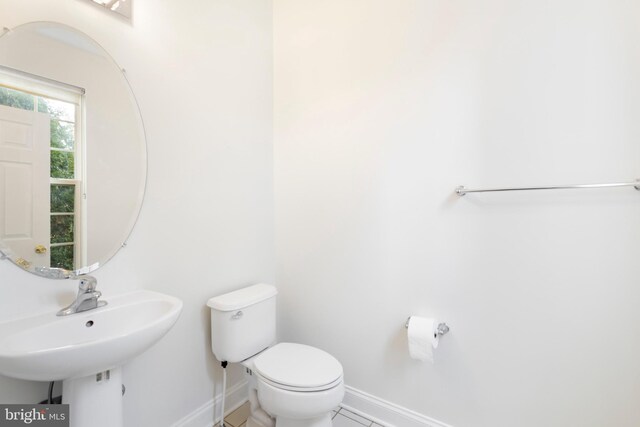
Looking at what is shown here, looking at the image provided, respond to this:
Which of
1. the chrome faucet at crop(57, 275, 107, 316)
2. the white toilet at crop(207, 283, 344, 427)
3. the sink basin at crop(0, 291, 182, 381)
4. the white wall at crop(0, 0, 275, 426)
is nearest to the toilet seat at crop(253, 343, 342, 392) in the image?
the white toilet at crop(207, 283, 344, 427)

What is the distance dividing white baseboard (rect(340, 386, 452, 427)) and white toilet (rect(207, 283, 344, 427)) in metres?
0.35

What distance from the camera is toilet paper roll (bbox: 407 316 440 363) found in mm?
1368

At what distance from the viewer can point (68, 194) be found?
3.74 feet

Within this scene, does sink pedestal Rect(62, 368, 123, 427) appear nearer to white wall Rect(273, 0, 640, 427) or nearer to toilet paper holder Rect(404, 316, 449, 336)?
white wall Rect(273, 0, 640, 427)

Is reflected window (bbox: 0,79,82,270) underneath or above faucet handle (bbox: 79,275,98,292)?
above

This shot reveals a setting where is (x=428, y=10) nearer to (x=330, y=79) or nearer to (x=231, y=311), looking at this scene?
(x=330, y=79)

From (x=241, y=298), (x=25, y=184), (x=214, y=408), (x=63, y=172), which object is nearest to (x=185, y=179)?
(x=63, y=172)

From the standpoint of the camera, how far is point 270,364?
1.40 meters

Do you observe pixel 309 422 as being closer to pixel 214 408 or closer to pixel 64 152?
pixel 214 408

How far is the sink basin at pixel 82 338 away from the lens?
2.58 ft

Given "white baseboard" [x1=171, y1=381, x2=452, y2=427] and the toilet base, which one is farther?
"white baseboard" [x1=171, y1=381, x2=452, y2=427]

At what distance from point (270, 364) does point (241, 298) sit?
14.5 inches

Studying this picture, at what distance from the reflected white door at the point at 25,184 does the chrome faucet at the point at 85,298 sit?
0.48 feet

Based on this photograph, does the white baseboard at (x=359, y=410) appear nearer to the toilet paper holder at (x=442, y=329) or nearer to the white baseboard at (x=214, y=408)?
the white baseboard at (x=214, y=408)
